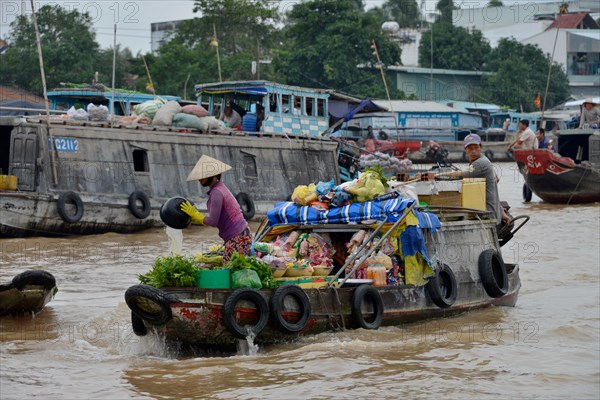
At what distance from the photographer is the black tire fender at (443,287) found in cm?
1041

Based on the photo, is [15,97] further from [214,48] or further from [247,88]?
[214,48]

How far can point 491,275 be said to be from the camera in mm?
11203

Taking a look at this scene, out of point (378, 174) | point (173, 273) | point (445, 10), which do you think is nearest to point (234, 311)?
point (173, 273)

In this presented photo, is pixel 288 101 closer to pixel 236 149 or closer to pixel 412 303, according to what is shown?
pixel 236 149

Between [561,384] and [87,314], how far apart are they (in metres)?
5.27

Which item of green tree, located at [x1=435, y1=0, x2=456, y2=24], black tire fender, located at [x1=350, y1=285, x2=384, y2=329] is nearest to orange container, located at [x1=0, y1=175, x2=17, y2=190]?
black tire fender, located at [x1=350, y1=285, x2=384, y2=329]

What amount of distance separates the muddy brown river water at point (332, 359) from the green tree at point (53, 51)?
A: 2495 cm

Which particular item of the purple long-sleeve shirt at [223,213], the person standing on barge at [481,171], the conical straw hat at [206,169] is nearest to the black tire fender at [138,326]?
the purple long-sleeve shirt at [223,213]

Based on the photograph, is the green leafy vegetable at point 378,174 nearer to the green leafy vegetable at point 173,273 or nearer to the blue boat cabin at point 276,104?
the green leafy vegetable at point 173,273

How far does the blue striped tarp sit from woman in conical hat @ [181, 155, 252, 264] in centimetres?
125

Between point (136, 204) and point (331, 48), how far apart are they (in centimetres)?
2582

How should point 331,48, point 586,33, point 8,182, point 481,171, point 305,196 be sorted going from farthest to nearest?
point 586,33, point 331,48, point 8,182, point 481,171, point 305,196

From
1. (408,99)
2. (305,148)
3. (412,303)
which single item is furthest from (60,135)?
(408,99)

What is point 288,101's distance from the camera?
2300 centimetres
